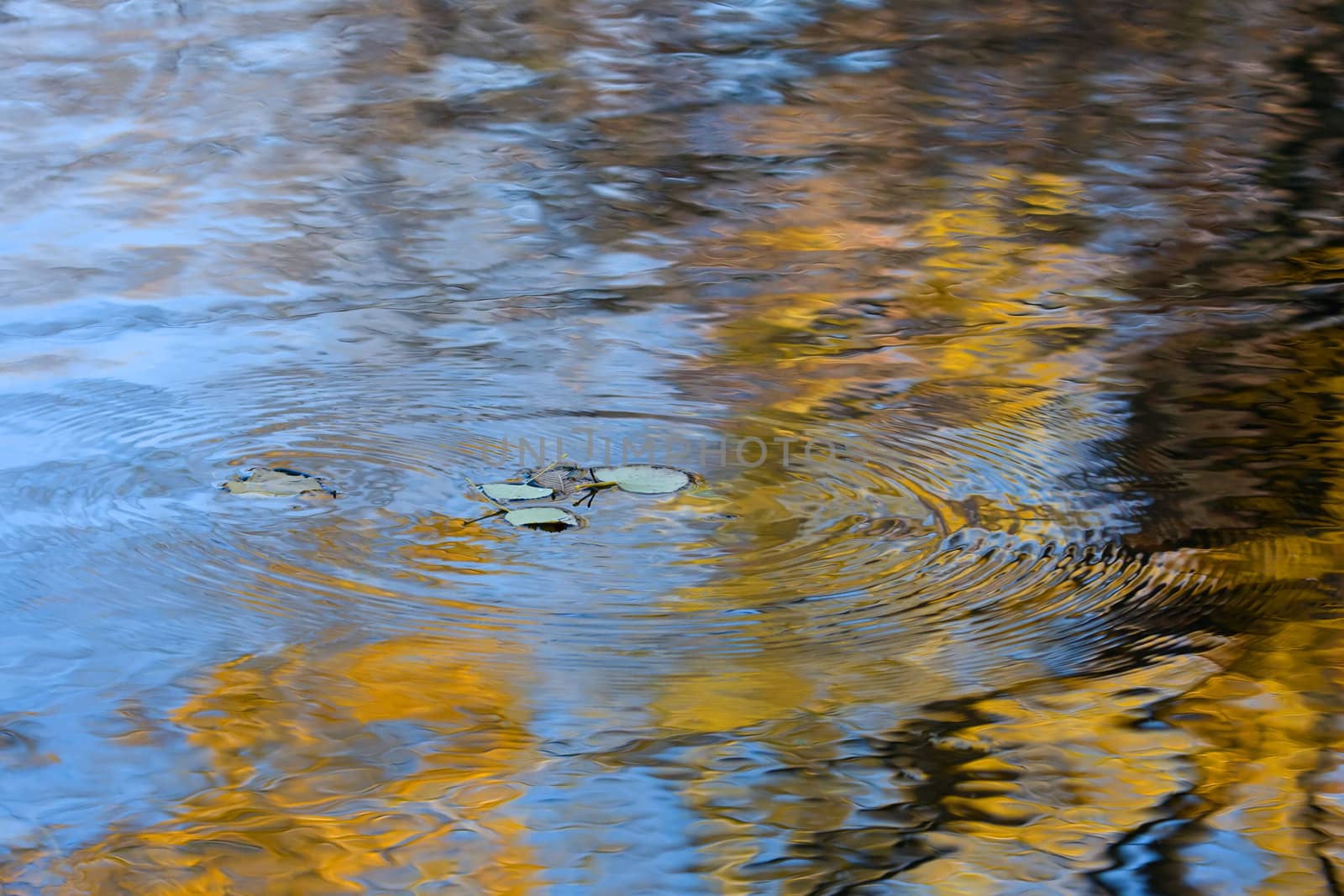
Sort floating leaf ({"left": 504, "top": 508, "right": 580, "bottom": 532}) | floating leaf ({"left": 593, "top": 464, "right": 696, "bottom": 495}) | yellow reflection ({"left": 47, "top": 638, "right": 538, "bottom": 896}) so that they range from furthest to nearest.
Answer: floating leaf ({"left": 593, "top": 464, "right": 696, "bottom": 495}), floating leaf ({"left": 504, "top": 508, "right": 580, "bottom": 532}), yellow reflection ({"left": 47, "top": 638, "right": 538, "bottom": 896})

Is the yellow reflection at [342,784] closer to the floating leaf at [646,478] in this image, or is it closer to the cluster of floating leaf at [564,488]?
the cluster of floating leaf at [564,488]

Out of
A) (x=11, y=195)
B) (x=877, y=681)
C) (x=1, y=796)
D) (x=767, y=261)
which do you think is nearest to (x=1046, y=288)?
(x=767, y=261)

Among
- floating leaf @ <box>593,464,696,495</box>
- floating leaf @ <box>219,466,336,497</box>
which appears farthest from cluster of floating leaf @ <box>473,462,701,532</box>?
floating leaf @ <box>219,466,336,497</box>

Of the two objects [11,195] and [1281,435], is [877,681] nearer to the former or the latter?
[1281,435]

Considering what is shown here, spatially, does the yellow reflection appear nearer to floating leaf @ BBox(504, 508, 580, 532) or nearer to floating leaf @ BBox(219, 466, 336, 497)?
floating leaf @ BBox(504, 508, 580, 532)

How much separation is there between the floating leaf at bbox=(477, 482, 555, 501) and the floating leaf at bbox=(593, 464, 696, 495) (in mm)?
91

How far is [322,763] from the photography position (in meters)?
1.43

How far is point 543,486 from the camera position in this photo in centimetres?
198

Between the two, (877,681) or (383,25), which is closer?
(877,681)

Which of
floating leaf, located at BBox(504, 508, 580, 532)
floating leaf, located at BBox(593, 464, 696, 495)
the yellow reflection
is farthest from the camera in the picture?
floating leaf, located at BBox(593, 464, 696, 495)

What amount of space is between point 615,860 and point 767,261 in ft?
5.96

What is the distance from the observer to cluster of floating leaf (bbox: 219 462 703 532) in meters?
1.92

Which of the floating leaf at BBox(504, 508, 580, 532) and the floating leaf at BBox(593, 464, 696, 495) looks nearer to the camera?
the floating leaf at BBox(504, 508, 580, 532)

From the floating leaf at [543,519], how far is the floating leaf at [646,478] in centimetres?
11
